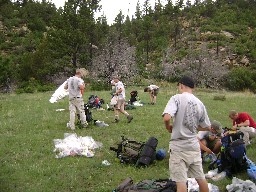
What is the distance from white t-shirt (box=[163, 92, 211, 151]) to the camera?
564cm

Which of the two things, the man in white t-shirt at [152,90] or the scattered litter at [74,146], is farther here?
the man in white t-shirt at [152,90]

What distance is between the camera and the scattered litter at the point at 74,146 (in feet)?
31.5

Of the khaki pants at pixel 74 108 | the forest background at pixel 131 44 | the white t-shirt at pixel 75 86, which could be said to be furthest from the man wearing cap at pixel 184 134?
the forest background at pixel 131 44

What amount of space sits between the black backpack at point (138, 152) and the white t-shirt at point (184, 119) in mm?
3062

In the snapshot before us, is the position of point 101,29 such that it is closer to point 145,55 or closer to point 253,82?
point 145,55

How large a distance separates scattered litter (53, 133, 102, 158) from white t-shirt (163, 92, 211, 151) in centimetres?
438

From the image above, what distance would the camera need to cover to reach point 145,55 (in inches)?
2165

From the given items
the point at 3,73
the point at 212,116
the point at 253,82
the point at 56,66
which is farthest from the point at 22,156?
the point at 253,82

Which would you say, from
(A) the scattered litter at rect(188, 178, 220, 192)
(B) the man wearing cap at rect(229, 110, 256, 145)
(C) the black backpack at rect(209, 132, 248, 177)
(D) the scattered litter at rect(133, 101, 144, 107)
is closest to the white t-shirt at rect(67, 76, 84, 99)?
(B) the man wearing cap at rect(229, 110, 256, 145)

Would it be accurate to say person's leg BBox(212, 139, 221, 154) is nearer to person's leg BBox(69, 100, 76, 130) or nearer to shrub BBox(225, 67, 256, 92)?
person's leg BBox(69, 100, 76, 130)

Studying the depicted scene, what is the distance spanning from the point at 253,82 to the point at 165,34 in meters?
22.9

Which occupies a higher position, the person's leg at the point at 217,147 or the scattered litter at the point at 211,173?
the person's leg at the point at 217,147

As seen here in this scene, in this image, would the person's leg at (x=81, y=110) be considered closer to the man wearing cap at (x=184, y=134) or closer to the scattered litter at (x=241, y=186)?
the scattered litter at (x=241, y=186)

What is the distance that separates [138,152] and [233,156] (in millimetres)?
2453
